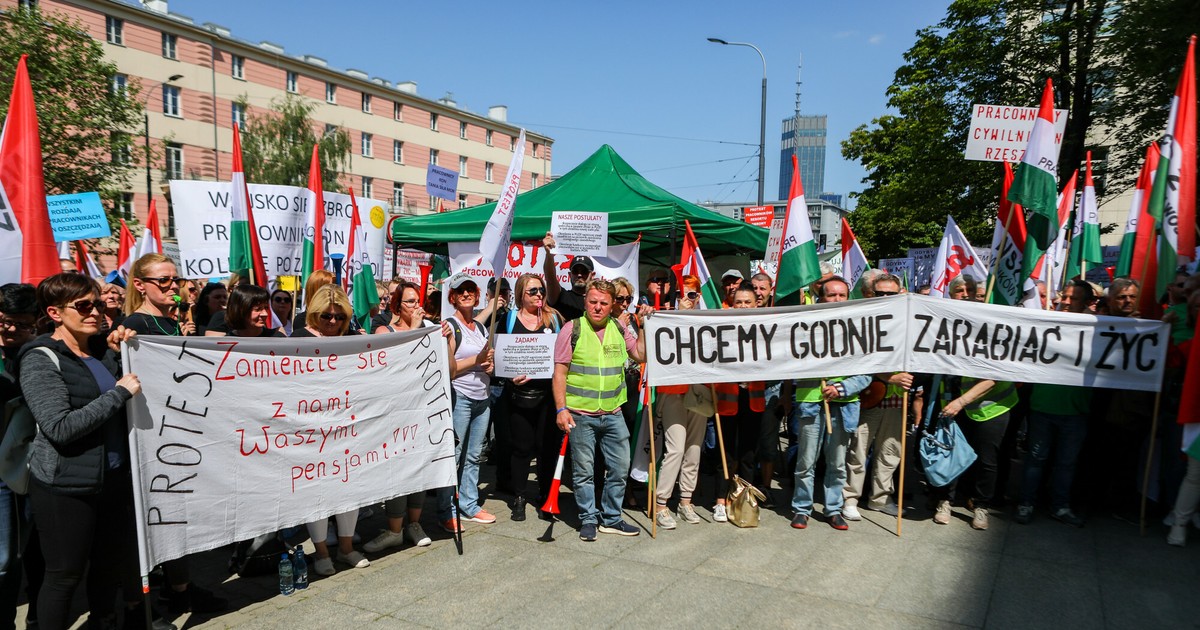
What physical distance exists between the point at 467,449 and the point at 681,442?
1.69m

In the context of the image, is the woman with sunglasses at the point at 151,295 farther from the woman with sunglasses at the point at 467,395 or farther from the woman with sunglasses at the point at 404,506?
the woman with sunglasses at the point at 467,395

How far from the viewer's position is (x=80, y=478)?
3.34 meters

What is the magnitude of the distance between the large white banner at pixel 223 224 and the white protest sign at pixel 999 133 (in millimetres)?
6705

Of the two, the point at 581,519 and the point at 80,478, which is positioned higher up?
the point at 80,478

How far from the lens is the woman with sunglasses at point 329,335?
462cm

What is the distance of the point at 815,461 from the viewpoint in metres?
5.72

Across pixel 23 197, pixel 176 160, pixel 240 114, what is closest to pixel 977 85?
pixel 23 197

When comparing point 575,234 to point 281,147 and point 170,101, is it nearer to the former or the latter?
point 281,147

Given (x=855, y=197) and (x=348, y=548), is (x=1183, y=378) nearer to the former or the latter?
(x=348, y=548)

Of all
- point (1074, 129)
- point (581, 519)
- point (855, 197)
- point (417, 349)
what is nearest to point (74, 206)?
point (417, 349)

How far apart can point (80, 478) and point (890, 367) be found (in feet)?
16.8

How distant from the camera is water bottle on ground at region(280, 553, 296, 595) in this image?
430cm

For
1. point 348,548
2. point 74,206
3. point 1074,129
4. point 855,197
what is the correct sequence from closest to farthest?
point 348,548, point 74,206, point 1074,129, point 855,197

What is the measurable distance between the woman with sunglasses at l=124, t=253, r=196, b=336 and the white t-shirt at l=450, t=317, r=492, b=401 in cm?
190
